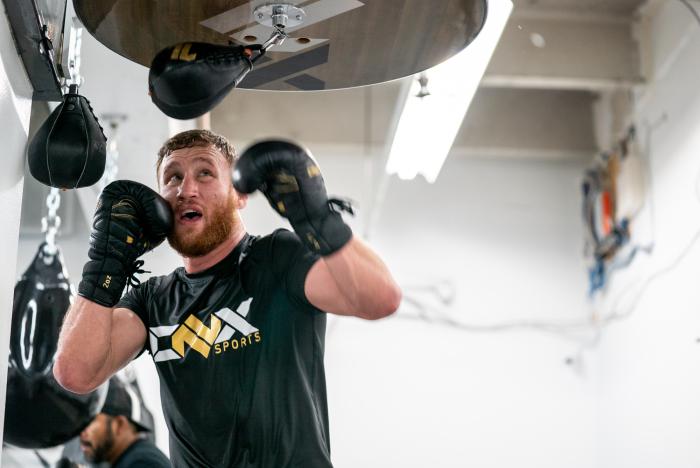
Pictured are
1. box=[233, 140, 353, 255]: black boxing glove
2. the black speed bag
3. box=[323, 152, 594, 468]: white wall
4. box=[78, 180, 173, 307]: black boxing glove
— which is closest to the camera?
the black speed bag

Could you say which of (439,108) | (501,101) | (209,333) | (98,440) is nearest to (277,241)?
(209,333)

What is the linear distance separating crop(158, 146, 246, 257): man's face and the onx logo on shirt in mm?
188

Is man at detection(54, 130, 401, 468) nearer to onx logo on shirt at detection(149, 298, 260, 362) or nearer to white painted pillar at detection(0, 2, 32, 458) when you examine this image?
onx logo on shirt at detection(149, 298, 260, 362)

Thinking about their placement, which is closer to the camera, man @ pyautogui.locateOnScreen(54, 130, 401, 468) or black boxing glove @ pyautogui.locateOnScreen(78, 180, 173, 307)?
man @ pyautogui.locateOnScreen(54, 130, 401, 468)

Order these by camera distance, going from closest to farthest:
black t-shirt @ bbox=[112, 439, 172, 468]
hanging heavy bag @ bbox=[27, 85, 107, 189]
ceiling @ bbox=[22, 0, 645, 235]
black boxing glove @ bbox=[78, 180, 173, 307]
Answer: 1. hanging heavy bag @ bbox=[27, 85, 107, 189]
2. black boxing glove @ bbox=[78, 180, 173, 307]
3. ceiling @ bbox=[22, 0, 645, 235]
4. black t-shirt @ bbox=[112, 439, 172, 468]

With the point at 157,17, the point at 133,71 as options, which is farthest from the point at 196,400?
the point at 133,71

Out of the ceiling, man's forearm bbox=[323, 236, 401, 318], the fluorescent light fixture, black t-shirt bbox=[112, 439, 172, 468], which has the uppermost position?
the ceiling

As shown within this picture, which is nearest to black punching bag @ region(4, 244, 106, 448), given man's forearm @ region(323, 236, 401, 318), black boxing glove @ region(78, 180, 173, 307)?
black boxing glove @ region(78, 180, 173, 307)

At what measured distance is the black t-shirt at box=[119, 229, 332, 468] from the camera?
1.86 m

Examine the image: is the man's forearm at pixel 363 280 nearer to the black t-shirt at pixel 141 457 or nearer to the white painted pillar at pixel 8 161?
the white painted pillar at pixel 8 161

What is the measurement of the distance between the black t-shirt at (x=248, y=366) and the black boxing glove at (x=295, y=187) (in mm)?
188

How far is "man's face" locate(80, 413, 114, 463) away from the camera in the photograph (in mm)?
3623

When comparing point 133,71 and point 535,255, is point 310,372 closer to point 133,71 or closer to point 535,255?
point 133,71

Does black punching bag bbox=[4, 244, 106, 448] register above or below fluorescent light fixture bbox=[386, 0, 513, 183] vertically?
below
